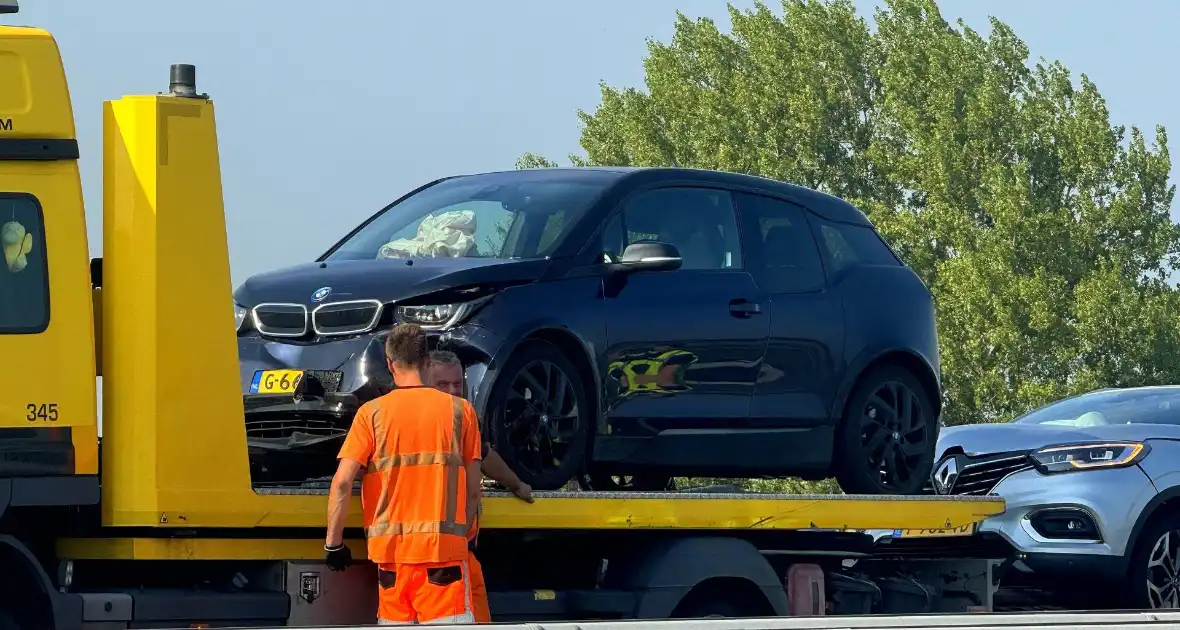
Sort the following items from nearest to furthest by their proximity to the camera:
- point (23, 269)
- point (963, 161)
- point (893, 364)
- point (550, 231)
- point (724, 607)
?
point (23, 269) → point (550, 231) → point (724, 607) → point (893, 364) → point (963, 161)

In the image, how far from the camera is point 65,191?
648cm

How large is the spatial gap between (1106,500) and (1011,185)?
29066 millimetres

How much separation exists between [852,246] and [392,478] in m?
3.48

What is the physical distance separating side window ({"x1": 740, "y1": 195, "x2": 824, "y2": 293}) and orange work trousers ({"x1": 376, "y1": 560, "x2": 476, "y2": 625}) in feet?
8.46

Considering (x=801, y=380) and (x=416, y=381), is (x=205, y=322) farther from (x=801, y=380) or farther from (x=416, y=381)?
(x=801, y=380)

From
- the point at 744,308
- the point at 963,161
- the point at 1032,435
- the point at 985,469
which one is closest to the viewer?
the point at 744,308

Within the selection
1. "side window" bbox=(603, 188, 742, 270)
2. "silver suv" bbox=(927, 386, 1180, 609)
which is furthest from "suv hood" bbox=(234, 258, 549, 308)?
"silver suv" bbox=(927, 386, 1180, 609)

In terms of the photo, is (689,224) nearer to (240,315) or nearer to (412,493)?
(240,315)

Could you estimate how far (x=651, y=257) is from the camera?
8047 millimetres

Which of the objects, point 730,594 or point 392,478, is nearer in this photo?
point 392,478

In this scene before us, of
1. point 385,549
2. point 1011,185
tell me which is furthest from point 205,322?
point 1011,185

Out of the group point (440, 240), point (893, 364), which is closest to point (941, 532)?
point (893, 364)

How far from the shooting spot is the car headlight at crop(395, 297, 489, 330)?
757cm

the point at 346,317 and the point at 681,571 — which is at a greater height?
the point at 346,317
